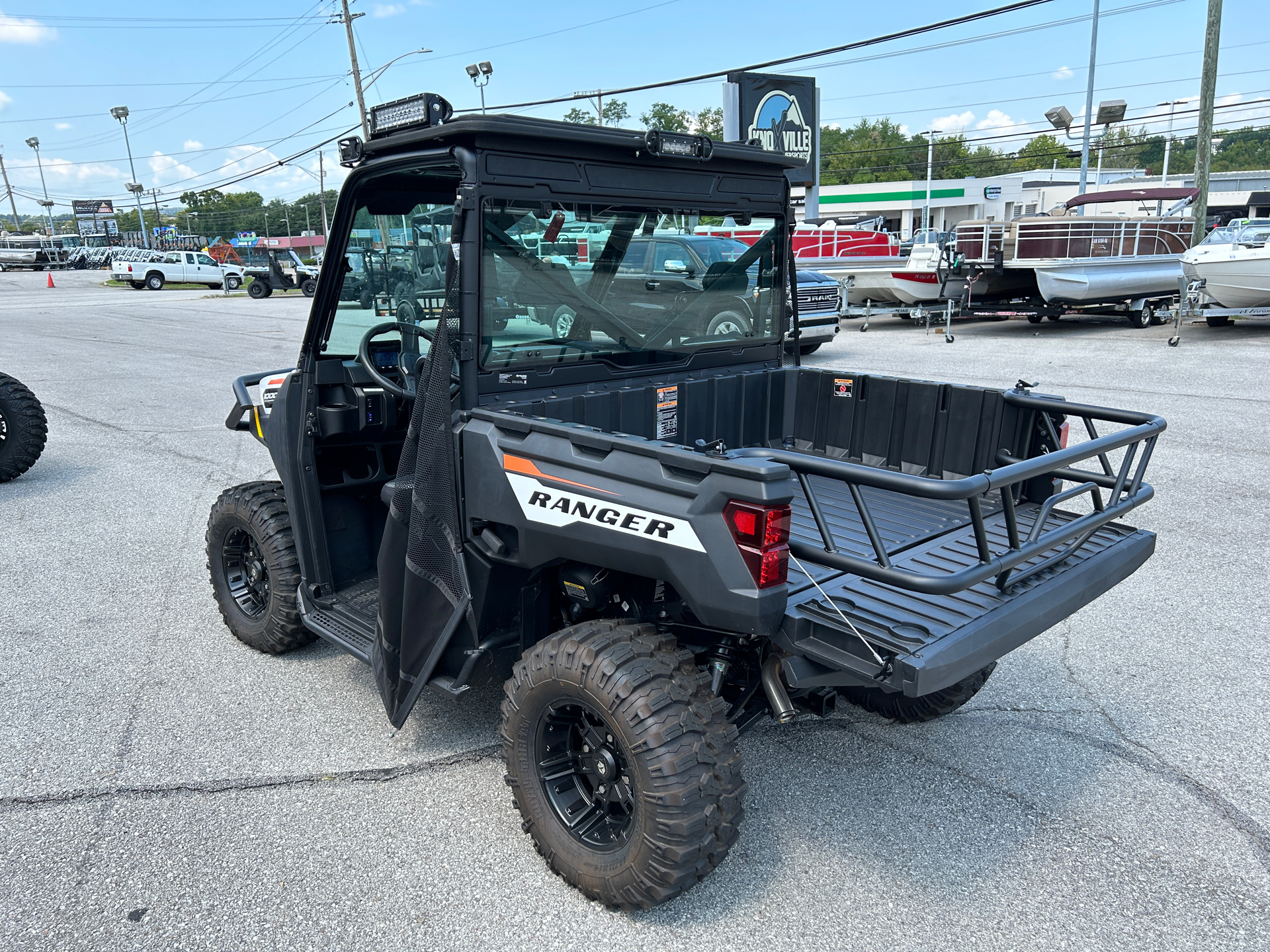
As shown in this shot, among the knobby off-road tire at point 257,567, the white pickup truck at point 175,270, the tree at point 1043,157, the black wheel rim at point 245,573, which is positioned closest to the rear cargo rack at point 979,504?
the knobby off-road tire at point 257,567

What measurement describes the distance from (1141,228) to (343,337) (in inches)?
703

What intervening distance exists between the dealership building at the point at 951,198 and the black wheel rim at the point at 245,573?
56.8 m

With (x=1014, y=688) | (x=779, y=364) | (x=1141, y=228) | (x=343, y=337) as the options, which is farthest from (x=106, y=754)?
(x=1141, y=228)

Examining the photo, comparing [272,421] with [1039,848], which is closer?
[1039,848]

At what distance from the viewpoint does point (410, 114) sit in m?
2.94

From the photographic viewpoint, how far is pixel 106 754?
140 inches

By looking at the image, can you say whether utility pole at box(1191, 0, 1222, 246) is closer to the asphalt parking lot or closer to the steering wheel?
the asphalt parking lot

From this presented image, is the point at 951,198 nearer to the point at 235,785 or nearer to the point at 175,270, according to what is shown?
the point at 175,270

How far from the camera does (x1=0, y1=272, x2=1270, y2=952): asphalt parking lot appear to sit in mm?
2656

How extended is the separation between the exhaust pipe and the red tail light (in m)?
0.51

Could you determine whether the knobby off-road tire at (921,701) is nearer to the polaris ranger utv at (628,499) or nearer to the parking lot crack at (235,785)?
the polaris ranger utv at (628,499)

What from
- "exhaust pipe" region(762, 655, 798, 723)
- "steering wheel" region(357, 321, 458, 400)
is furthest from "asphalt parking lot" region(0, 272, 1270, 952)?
"steering wheel" region(357, 321, 458, 400)

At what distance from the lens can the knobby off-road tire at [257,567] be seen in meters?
4.06

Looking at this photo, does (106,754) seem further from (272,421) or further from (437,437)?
(437,437)
